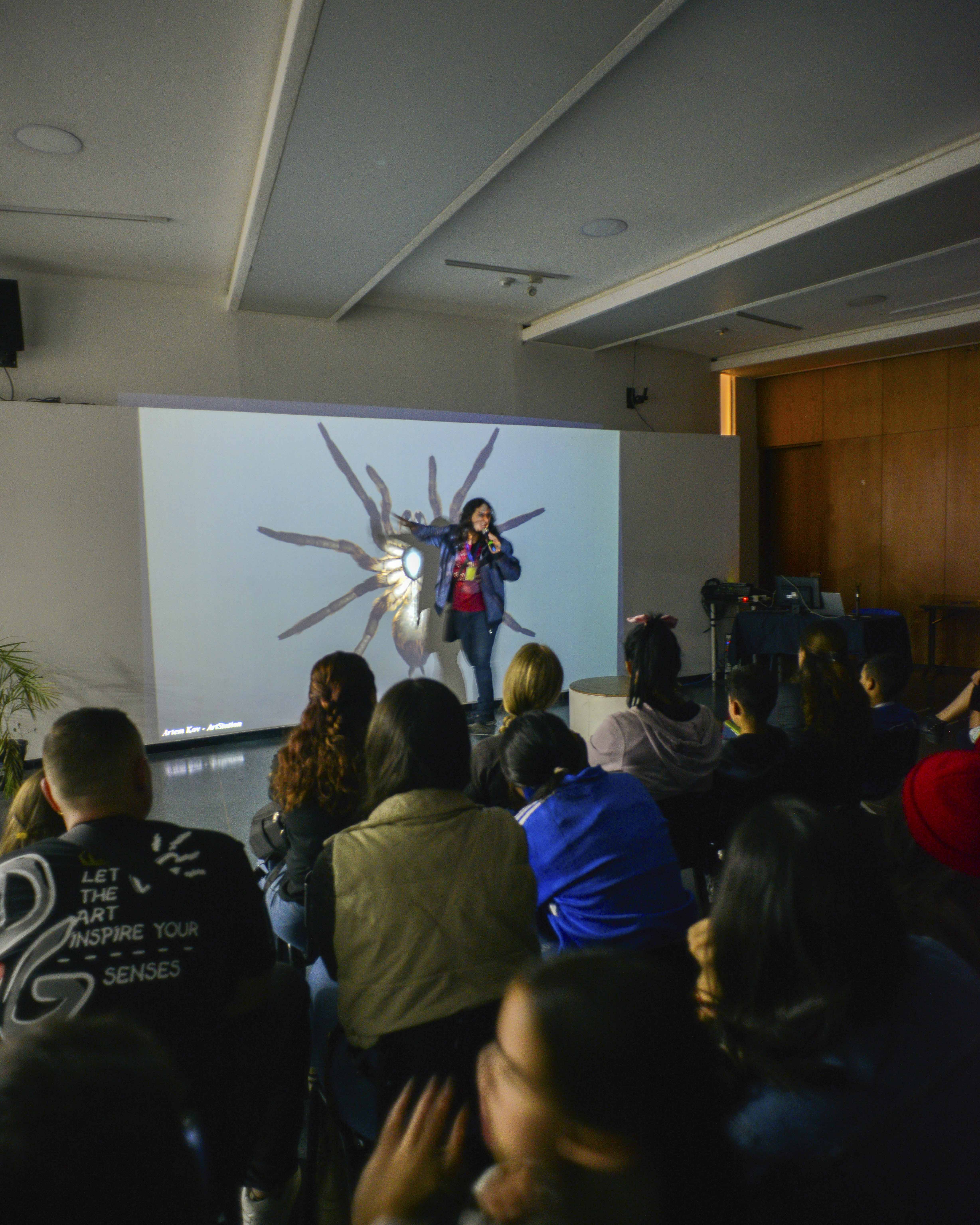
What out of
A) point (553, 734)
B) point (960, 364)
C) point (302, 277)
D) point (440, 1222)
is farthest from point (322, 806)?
point (960, 364)

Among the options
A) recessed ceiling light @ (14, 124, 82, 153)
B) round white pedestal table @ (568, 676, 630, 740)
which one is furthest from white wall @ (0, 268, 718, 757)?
round white pedestal table @ (568, 676, 630, 740)

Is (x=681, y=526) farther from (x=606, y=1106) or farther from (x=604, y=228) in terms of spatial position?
(x=606, y=1106)

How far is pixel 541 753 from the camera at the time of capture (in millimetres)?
1624

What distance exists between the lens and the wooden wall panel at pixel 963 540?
6.62m

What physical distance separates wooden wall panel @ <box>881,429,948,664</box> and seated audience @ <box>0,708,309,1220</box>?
712 centimetres

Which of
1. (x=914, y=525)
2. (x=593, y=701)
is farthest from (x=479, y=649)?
(x=914, y=525)

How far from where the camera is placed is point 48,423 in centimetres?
433

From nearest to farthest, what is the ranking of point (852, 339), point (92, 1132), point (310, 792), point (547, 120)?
point (92, 1132) < point (310, 792) < point (547, 120) < point (852, 339)

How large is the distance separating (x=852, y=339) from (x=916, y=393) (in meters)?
0.96

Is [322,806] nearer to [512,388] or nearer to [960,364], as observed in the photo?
[512,388]

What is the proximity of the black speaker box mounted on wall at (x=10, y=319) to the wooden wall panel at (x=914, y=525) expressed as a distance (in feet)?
23.0

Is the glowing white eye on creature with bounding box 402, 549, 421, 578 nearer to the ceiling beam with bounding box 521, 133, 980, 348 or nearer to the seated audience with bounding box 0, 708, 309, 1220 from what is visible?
the ceiling beam with bounding box 521, 133, 980, 348

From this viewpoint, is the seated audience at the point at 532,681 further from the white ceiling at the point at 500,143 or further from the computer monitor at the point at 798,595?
the computer monitor at the point at 798,595

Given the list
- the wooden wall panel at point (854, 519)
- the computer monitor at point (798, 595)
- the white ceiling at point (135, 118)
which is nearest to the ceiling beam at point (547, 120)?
the white ceiling at point (135, 118)
